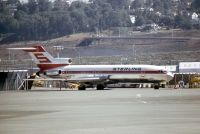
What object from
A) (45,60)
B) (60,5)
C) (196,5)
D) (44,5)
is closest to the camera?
(45,60)

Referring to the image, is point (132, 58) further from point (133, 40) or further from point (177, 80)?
point (177, 80)

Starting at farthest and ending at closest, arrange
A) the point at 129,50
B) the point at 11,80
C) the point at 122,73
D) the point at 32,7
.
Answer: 1. the point at 32,7
2. the point at 129,50
3. the point at 122,73
4. the point at 11,80

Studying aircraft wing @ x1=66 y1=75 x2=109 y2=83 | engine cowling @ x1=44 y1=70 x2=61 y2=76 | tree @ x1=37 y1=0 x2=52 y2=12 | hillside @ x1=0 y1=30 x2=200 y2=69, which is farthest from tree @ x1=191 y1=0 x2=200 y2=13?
aircraft wing @ x1=66 y1=75 x2=109 y2=83

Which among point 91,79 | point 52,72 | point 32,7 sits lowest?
point 91,79

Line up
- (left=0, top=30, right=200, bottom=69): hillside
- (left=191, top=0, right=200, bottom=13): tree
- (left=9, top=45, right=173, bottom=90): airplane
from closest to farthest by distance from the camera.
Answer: (left=9, top=45, right=173, bottom=90): airplane, (left=0, top=30, right=200, bottom=69): hillside, (left=191, top=0, right=200, bottom=13): tree

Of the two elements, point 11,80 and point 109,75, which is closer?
point 11,80

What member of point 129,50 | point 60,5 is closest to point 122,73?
point 129,50

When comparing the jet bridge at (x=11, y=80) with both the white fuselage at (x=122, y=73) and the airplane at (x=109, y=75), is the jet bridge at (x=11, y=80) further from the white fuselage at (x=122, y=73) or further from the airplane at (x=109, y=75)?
the white fuselage at (x=122, y=73)

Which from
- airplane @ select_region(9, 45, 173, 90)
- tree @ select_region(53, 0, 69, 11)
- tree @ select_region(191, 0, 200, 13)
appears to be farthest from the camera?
tree @ select_region(191, 0, 200, 13)

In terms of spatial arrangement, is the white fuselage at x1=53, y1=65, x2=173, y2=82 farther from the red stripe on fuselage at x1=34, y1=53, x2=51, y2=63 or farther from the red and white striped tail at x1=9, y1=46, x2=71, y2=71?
the red stripe on fuselage at x1=34, y1=53, x2=51, y2=63

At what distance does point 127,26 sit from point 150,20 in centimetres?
1242

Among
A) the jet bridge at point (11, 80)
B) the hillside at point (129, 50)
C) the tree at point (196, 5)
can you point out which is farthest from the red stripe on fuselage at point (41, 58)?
the tree at point (196, 5)

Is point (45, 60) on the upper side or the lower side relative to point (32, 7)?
lower

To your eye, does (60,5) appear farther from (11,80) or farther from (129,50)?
(11,80)
